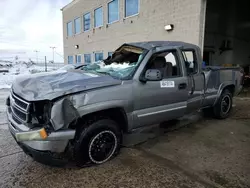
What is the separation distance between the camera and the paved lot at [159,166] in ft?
8.52

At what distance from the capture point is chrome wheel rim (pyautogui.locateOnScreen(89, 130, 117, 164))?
288 cm

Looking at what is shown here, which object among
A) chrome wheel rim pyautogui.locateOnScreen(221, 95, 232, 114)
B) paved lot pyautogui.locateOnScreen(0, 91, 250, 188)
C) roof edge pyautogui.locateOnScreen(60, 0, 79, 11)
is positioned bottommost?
paved lot pyautogui.locateOnScreen(0, 91, 250, 188)

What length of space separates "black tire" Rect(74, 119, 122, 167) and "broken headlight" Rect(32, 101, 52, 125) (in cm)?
49

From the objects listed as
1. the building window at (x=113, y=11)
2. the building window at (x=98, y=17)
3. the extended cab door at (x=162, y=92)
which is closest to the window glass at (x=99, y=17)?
the building window at (x=98, y=17)

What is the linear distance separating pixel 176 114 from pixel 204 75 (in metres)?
1.22

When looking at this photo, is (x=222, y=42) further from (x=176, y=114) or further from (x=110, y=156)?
(x=110, y=156)

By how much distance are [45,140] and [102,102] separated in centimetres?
86

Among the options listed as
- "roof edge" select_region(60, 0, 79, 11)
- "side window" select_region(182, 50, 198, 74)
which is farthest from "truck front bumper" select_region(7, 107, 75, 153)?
"roof edge" select_region(60, 0, 79, 11)

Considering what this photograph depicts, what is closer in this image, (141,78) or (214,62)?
(141,78)

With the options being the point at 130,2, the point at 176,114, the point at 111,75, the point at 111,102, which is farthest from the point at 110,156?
the point at 130,2

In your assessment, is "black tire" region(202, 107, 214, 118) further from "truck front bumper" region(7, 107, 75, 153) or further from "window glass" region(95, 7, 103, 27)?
"window glass" region(95, 7, 103, 27)

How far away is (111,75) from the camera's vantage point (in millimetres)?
3275

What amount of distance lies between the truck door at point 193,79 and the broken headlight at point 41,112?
2.72m

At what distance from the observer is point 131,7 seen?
1183 centimetres
